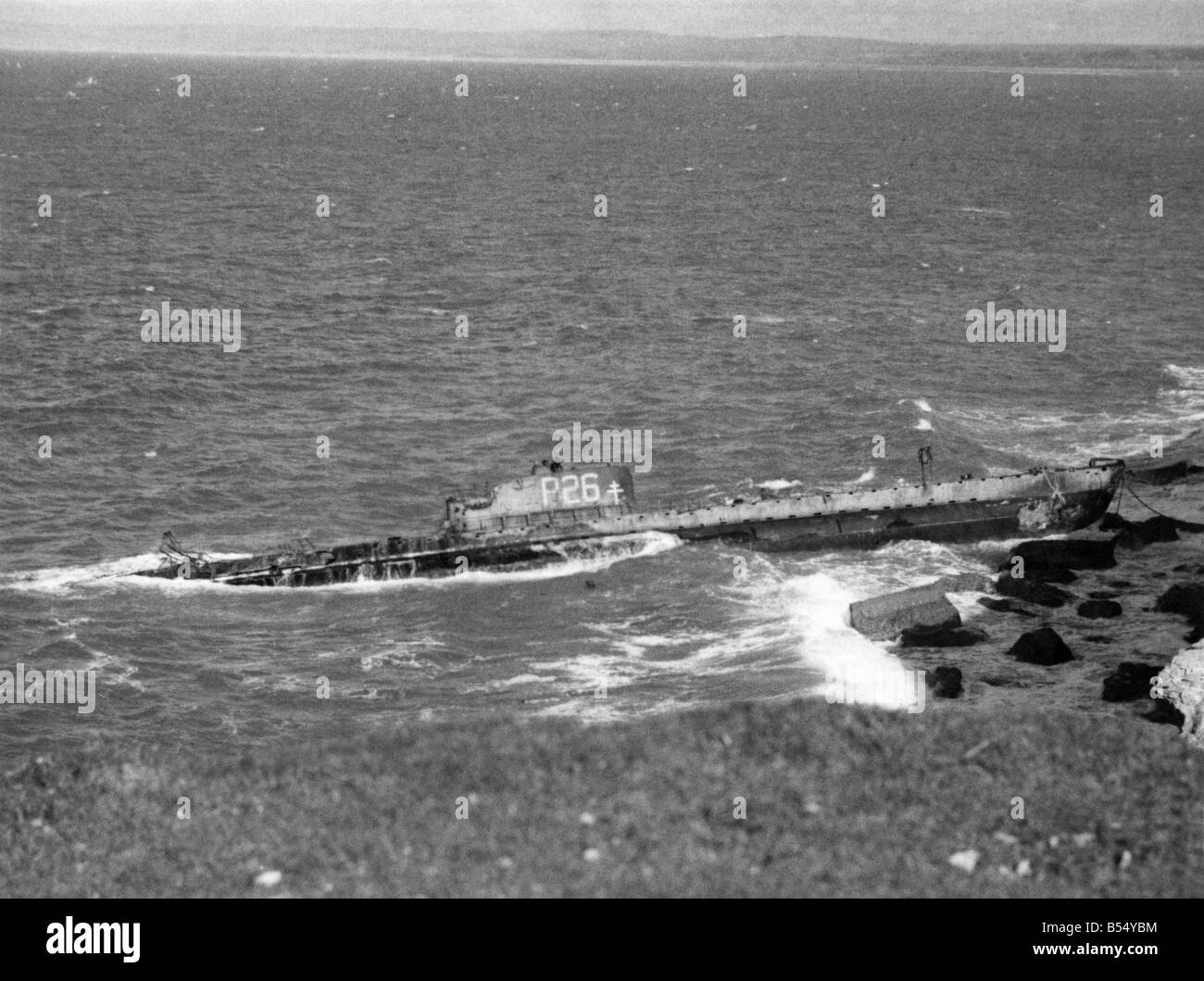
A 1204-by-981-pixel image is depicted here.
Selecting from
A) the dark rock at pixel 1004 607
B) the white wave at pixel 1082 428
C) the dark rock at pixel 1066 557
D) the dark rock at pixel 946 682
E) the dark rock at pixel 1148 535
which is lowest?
the dark rock at pixel 946 682

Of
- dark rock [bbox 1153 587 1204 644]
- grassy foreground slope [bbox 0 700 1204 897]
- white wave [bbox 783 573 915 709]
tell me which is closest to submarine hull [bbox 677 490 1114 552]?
white wave [bbox 783 573 915 709]

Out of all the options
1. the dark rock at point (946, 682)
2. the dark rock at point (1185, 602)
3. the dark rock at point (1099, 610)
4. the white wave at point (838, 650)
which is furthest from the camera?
the dark rock at point (1099, 610)

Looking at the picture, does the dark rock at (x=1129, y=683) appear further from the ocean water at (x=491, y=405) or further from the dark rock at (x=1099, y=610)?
the ocean water at (x=491, y=405)

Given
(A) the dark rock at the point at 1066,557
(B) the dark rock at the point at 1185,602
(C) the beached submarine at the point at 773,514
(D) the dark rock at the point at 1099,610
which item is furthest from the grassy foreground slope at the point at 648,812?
(C) the beached submarine at the point at 773,514

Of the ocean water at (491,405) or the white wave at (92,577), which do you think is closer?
the ocean water at (491,405)

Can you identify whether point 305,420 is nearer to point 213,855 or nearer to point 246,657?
point 246,657

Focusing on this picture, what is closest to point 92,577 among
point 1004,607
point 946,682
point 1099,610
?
point 946,682

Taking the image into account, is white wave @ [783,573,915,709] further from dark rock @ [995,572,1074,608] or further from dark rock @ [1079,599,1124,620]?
dark rock @ [1079,599,1124,620]
